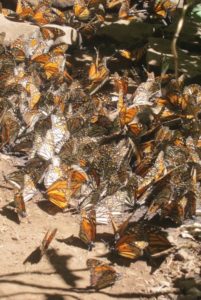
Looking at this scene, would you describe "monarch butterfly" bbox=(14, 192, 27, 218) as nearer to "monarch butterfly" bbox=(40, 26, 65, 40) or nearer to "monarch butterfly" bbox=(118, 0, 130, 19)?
"monarch butterfly" bbox=(40, 26, 65, 40)

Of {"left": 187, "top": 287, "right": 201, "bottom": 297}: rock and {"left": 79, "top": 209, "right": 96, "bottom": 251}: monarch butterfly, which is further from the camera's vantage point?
{"left": 79, "top": 209, "right": 96, "bottom": 251}: monarch butterfly

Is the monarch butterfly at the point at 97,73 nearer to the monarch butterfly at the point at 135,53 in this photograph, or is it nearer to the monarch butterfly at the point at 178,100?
the monarch butterfly at the point at 135,53

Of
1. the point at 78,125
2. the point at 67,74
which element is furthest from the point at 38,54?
the point at 78,125

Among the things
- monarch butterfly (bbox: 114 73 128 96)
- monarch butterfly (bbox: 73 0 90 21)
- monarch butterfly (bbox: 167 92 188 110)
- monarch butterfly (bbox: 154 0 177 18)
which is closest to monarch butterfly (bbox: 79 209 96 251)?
monarch butterfly (bbox: 167 92 188 110)

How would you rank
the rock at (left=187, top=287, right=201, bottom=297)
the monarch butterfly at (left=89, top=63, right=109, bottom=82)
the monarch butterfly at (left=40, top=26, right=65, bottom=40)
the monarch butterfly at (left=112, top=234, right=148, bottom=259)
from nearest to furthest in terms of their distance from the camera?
the rock at (left=187, top=287, right=201, bottom=297), the monarch butterfly at (left=112, top=234, right=148, bottom=259), the monarch butterfly at (left=89, top=63, right=109, bottom=82), the monarch butterfly at (left=40, top=26, right=65, bottom=40)

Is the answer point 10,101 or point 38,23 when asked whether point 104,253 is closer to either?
point 10,101

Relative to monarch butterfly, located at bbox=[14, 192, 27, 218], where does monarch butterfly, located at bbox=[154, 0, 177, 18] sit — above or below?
above

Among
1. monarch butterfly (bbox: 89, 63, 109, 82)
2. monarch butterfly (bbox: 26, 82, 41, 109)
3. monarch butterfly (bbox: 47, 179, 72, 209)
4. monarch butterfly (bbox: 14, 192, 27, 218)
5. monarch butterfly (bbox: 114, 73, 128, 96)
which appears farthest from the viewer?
monarch butterfly (bbox: 89, 63, 109, 82)

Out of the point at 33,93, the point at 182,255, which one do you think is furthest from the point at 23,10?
the point at 182,255

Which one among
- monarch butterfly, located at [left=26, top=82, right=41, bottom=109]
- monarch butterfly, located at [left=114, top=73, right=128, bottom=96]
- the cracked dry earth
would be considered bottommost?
the cracked dry earth

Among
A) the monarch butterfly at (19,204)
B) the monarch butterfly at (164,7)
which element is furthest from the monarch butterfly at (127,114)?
the monarch butterfly at (164,7)
